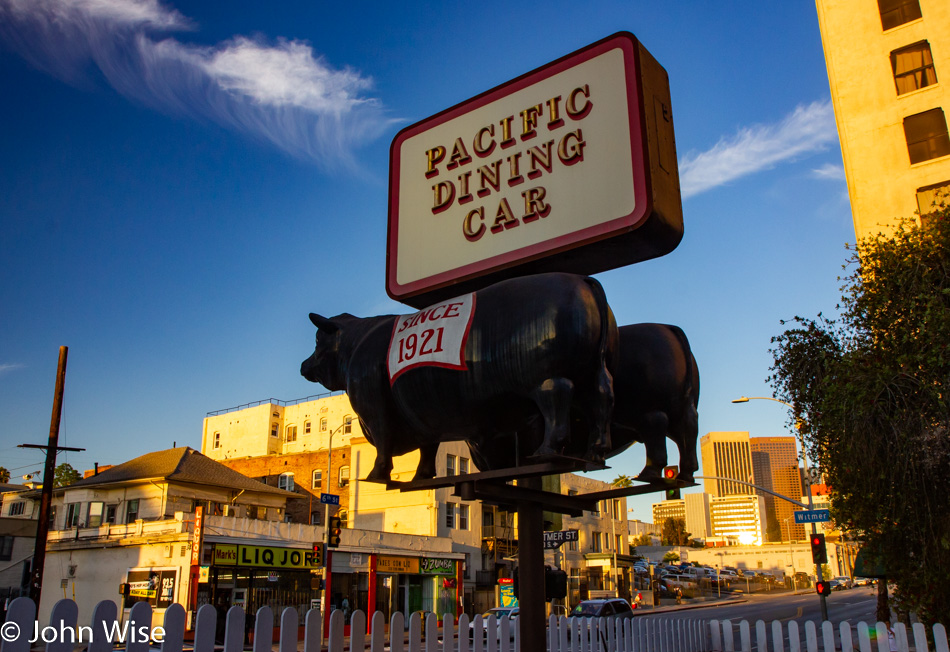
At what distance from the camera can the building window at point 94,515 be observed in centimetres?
3466

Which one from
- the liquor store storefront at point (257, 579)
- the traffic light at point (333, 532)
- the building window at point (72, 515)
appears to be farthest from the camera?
the building window at point (72, 515)

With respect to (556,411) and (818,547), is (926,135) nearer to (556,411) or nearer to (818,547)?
(818,547)

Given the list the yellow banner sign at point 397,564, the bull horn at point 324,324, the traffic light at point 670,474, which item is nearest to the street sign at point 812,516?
the traffic light at point 670,474

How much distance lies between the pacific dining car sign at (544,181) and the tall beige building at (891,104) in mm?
23566

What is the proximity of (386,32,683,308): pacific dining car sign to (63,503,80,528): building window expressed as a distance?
37.1 m

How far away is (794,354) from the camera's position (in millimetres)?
15414

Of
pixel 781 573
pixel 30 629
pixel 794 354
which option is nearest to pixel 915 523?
pixel 794 354

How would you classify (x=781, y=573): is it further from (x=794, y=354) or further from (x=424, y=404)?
(x=424, y=404)

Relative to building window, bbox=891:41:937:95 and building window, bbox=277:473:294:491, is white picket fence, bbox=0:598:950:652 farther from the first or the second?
building window, bbox=277:473:294:491

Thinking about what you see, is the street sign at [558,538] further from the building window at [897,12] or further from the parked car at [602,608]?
the building window at [897,12]

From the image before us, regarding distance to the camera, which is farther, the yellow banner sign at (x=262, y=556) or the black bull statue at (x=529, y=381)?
the yellow banner sign at (x=262, y=556)

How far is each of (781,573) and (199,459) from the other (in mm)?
107282

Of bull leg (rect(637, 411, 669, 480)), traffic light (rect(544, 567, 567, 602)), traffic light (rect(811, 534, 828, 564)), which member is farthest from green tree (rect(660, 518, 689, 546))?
bull leg (rect(637, 411, 669, 480))

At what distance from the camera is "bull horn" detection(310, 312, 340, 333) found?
18.0 ft
